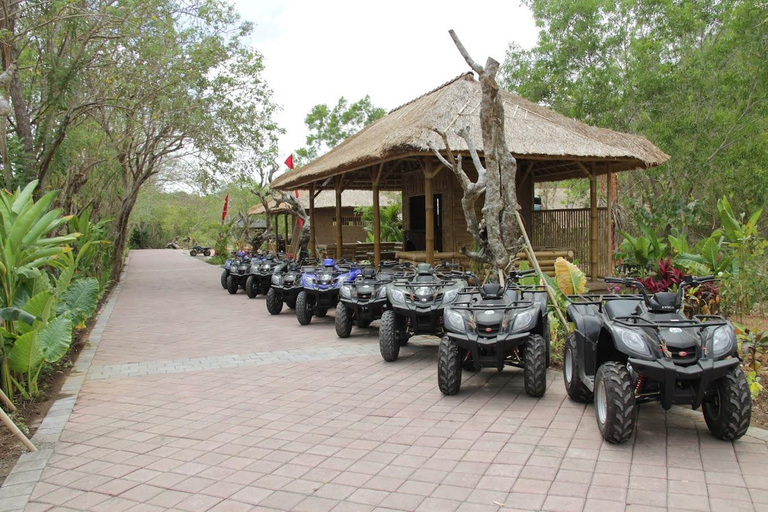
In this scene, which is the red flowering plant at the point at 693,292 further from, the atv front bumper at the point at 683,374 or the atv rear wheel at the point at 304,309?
the atv rear wheel at the point at 304,309

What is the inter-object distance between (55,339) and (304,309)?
181 inches

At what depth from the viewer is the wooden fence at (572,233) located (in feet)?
45.0

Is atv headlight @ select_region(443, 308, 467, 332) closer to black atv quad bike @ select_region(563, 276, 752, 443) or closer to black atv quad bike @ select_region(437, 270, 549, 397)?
black atv quad bike @ select_region(437, 270, 549, 397)

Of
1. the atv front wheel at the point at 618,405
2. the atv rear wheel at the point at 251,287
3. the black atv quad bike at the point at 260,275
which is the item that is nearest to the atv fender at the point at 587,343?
the atv front wheel at the point at 618,405

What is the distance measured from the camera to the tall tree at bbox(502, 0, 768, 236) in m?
15.2

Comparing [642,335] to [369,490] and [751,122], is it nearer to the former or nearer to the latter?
[369,490]

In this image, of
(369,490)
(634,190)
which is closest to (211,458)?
(369,490)

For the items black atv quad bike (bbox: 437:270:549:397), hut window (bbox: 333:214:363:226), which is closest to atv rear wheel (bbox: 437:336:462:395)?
black atv quad bike (bbox: 437:270:549:397)

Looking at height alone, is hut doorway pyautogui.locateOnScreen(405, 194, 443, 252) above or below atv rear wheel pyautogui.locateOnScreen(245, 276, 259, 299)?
above

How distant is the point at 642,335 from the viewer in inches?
161

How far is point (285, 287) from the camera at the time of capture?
36.1ft

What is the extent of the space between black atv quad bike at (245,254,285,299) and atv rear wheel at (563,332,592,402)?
9.98 meters

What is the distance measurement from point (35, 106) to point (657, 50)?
1490cm

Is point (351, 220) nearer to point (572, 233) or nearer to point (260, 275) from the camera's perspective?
point (260, 275)
